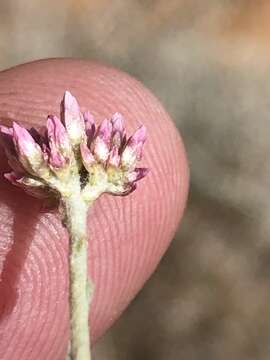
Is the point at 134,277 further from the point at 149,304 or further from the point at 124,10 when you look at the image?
the point at 124,10

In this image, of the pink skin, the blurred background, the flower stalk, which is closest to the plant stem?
the flower stalk

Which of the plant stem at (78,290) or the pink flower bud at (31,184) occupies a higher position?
the pink flower bud at (31,184)

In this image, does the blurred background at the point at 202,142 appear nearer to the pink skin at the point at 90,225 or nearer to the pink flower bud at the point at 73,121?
the pink skin at the point at 90,225

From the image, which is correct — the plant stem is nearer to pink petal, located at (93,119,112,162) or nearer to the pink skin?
pink petal, located at (93,119,112,162)

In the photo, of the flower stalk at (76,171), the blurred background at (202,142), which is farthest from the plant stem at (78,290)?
the blurred background at (202,142)

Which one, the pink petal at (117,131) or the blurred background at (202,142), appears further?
the blurred background at (202,142)

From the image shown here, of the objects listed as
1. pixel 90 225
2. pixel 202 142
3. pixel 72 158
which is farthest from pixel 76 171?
pixel 202 142
